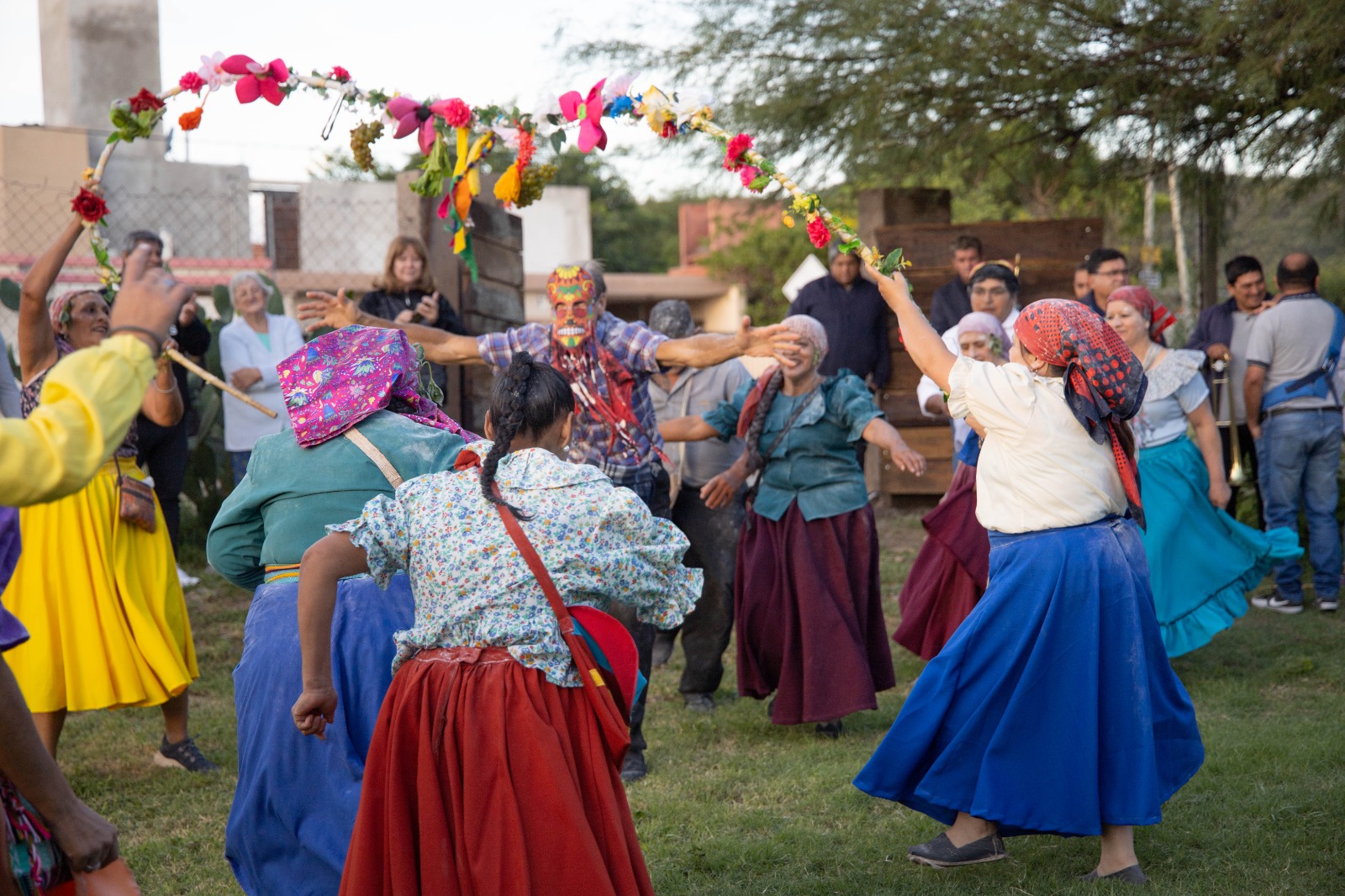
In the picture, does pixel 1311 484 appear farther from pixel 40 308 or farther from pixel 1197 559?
pixel 40 308

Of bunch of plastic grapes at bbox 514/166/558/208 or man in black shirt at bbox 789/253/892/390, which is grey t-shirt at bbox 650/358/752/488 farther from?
man in black shirt at bbox 789/253/892/390

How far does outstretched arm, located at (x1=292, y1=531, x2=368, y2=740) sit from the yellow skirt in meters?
2.51

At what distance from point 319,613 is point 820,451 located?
3324 mm

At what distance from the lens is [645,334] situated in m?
5.74

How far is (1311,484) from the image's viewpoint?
8133mm

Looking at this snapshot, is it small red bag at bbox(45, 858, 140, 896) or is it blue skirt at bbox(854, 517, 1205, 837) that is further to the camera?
blue skirt at bbox(854, 517, 1205, 837)

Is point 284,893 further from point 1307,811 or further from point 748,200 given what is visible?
point 748,200

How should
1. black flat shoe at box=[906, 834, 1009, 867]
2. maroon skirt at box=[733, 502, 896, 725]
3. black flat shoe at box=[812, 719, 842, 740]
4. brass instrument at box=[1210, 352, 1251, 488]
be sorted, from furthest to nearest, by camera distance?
1. brass instrument at box=[1210, 352, 1251, 488]
2. black flat shoe at box=[812, 719, 842, 740]
3. maroon skirt at box=[733, 502, 896, 725]
4. black flat shoe at box=[906, 834, 1009, 867]

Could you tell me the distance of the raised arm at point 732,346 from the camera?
16.7 ft

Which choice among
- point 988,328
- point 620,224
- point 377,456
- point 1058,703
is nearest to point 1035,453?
point 1058,703

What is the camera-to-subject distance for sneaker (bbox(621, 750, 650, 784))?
17.9 feet

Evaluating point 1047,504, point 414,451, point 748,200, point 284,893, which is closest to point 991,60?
point 748,200

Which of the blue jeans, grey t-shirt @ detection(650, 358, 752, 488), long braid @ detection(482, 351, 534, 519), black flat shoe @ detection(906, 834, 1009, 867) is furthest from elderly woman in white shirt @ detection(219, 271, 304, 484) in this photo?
the blue jeans

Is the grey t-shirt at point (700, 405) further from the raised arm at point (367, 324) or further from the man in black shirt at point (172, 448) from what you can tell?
the man in black shirt at point (172, 448)
